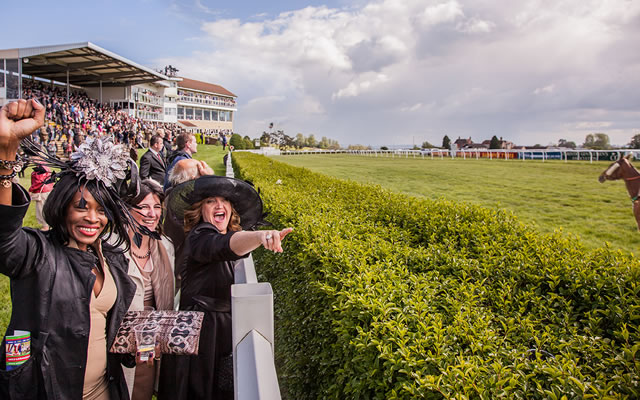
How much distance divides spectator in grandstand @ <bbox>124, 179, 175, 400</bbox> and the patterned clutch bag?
47 centimetres

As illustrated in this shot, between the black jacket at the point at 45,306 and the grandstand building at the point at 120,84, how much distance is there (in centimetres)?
3340

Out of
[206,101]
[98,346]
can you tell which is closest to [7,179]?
[98,346]

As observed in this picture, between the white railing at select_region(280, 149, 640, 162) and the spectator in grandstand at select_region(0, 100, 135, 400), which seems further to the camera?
the white railing at select_region(280, 149, 640, 162)

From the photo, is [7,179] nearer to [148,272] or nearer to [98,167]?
[98,167]

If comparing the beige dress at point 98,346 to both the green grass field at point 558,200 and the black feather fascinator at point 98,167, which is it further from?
the green grass field at point 558,200

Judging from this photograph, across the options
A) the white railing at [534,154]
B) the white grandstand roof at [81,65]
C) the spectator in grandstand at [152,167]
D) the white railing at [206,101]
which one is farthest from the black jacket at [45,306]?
the white railing at [206,101]

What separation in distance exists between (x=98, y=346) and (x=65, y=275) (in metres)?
0.44

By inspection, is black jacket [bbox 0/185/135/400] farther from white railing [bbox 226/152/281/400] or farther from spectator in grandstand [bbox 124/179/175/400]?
white railing [bbox 226/152/281/400]

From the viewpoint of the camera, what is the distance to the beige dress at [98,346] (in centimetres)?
192

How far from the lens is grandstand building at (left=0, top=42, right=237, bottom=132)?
29.5 meters

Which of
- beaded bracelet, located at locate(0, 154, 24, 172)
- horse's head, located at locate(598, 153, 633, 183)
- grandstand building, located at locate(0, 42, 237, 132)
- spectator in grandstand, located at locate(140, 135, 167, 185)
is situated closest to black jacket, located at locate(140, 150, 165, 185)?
spectator in grandstand, located at locate(140, 135, 167, 185)

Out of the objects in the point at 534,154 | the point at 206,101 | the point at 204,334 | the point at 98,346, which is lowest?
the point at 204,334

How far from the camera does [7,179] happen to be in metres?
1.50

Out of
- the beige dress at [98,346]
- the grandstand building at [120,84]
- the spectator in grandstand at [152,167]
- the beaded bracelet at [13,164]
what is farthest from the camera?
the grandstand building at [120,84]
